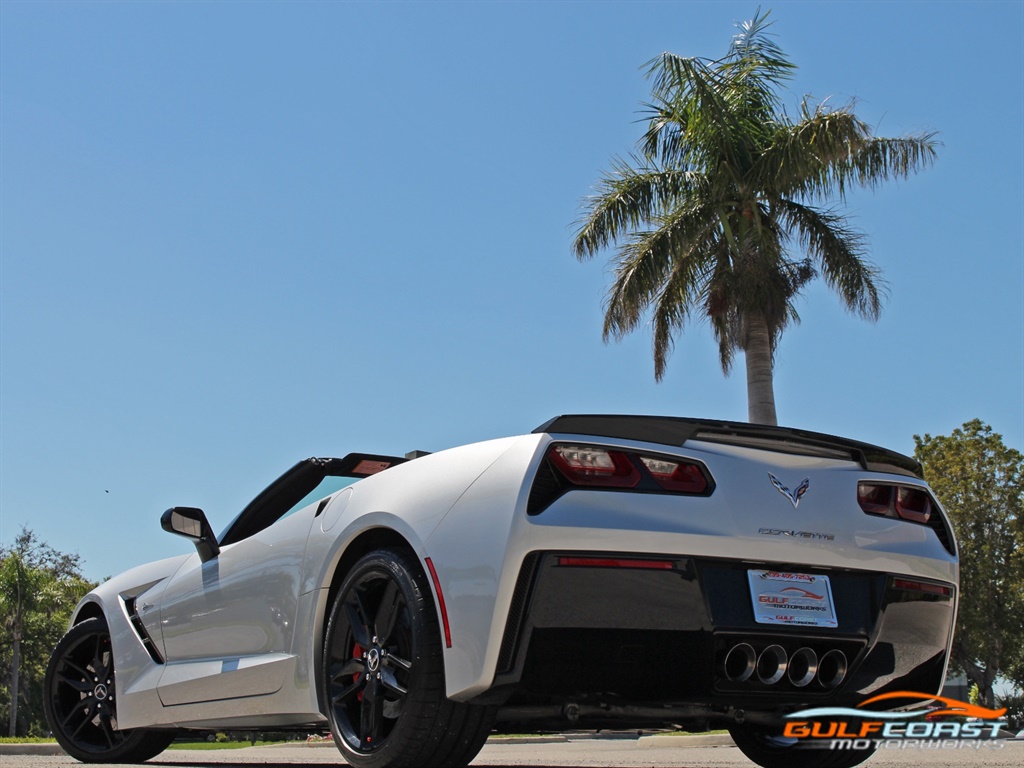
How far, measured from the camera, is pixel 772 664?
141 inches

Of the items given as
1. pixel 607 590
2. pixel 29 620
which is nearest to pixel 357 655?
pixel 607 590

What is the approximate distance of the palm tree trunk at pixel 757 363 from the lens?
64.3 ft

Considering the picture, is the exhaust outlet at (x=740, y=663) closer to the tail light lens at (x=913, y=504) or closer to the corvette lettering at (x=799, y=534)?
the corvette lettering at (x=799, y=534)

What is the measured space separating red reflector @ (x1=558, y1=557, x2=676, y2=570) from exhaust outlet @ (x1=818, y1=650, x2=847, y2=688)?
0.71 meters

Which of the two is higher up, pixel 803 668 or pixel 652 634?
pixel 652 634

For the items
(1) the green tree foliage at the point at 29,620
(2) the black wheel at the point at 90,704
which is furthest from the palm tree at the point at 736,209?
(1) the green tree foliage at the point at 29,620

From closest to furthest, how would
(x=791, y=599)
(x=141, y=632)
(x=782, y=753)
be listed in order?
(x=791, y=599), (x=782, y=753), (x=141, y=632)

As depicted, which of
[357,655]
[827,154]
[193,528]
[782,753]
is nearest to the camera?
[357,655]

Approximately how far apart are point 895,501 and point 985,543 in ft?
115

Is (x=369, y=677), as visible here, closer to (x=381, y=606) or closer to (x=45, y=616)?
(x=381, y=606)

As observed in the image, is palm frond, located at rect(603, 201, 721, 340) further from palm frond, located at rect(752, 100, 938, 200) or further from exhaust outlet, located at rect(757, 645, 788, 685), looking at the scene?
exhaust outlet, located at rect(757, 645, 788, 685)

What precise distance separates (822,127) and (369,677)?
17.3 meters

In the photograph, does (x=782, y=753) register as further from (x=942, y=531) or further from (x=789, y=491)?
(x=789, y=491)

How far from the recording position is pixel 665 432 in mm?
3666
